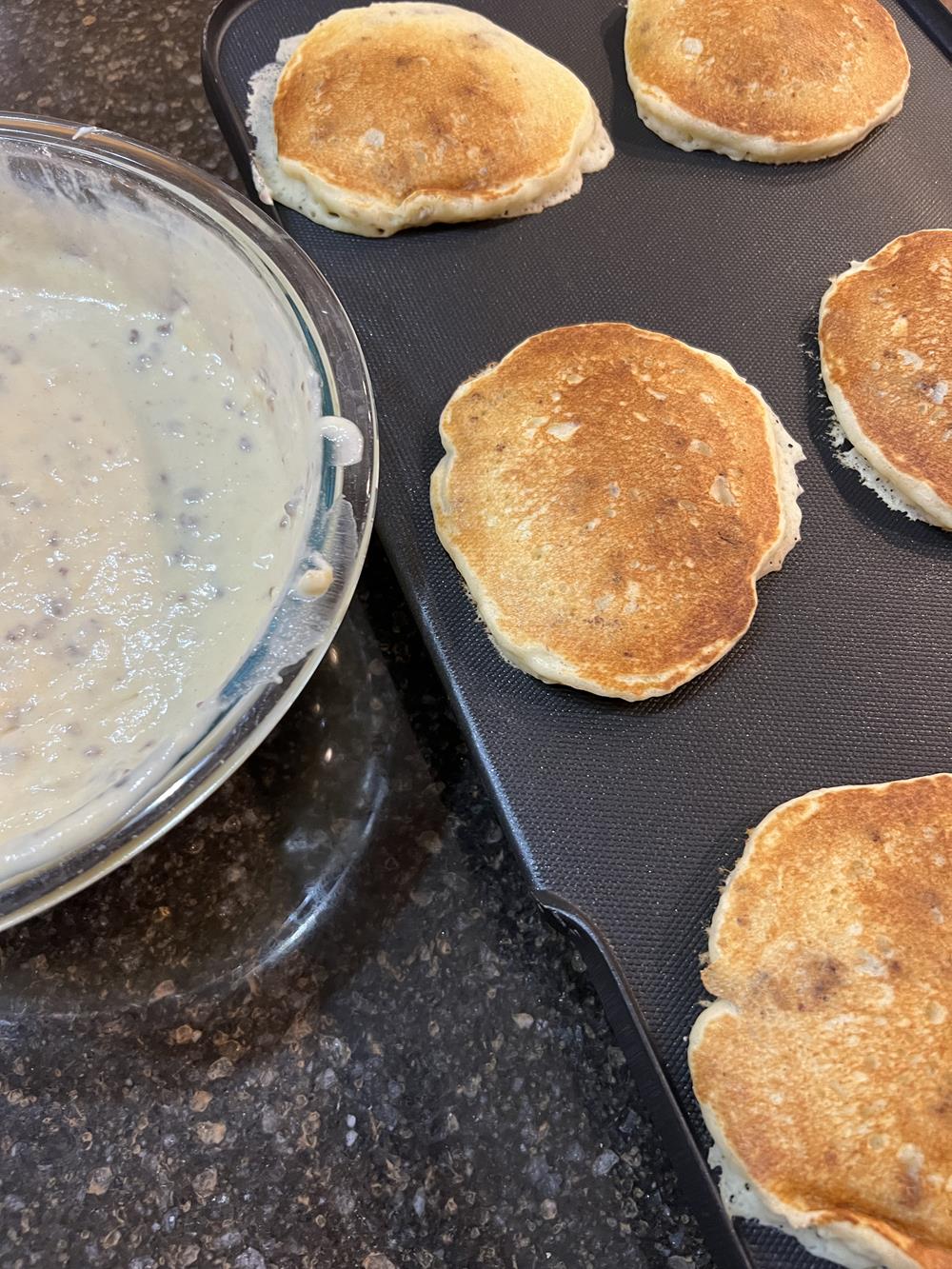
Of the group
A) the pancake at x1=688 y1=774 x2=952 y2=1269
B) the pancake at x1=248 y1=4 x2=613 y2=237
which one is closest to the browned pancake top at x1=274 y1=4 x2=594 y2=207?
the pancake at x1=248 y1=4 x2=613 y2=237

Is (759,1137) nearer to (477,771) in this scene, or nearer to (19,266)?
(477,771)

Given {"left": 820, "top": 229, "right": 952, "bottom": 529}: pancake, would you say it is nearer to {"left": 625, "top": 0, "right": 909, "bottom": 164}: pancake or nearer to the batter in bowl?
{"left": 625, "top": 0, "right": 909, "bottom": 164}: pancake

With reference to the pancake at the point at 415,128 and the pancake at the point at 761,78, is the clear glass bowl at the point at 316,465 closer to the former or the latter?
the pancake at the point at 415,128

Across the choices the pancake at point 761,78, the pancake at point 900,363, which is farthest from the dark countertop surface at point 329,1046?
the pancake at point 761,78

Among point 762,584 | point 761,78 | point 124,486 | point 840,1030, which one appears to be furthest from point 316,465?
point 761,78

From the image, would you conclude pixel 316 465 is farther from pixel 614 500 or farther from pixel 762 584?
pixel 762 584

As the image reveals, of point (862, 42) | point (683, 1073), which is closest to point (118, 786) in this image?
point (683, 1073)
